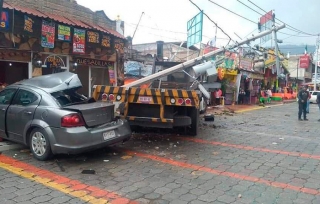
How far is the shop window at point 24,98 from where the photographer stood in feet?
18.3

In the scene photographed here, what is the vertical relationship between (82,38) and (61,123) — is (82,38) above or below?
above

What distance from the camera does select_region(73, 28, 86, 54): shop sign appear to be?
35.1ft

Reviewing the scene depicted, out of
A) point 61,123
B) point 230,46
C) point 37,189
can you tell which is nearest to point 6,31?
point 61,123

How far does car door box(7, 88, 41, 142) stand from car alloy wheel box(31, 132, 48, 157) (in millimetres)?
327

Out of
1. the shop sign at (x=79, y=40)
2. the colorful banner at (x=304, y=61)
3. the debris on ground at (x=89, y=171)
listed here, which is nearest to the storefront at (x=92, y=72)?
the shop sign at (x=79, y=40)

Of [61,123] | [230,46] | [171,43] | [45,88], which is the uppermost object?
[171,43]

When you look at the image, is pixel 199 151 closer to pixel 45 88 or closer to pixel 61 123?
pixel 61 123

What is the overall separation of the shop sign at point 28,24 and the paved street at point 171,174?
4.79 m

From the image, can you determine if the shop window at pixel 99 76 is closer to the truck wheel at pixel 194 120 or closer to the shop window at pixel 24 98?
the truck wheel at pixel 194 120

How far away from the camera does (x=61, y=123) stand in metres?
5.05

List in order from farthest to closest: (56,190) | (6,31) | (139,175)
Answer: (6,31) < (139,175) < (56,190)

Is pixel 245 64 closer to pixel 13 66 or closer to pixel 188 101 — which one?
pixel 13 66

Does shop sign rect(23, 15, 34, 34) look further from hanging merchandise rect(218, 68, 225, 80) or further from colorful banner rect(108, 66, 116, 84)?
hanging merchandise rect(218, 68, 225, 80)

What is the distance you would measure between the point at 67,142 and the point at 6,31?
5.60 meters
